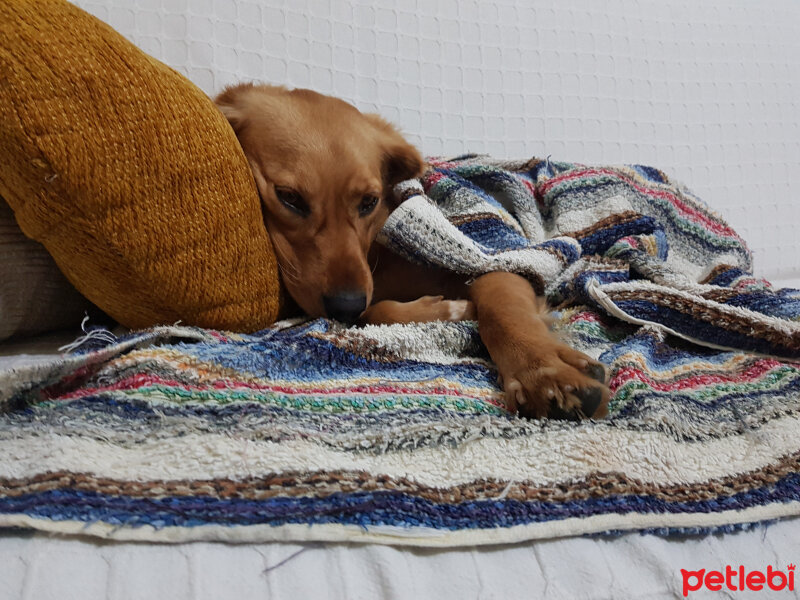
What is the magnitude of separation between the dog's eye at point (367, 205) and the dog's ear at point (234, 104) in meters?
0.32

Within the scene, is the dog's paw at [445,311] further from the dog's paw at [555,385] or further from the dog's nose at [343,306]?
the dog's paw at [555,385]

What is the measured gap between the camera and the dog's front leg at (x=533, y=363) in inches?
30.6

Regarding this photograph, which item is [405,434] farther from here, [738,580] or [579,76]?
[579,76]

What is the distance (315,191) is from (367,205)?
166 millimetres

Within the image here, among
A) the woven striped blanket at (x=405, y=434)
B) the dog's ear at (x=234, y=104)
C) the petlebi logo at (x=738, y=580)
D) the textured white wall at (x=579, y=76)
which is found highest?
the textured white wall at (x=579, y=76)

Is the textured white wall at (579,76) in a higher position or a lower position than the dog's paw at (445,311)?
higher

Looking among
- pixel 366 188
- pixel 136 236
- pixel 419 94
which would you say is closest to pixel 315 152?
pixel 366 188

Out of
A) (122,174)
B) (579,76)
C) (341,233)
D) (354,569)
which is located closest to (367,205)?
(341,233)

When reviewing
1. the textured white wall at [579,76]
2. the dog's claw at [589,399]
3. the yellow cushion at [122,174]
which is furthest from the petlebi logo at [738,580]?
the textured white wall at [579,76]

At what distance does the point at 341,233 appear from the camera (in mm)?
1245

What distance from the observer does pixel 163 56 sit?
5.35 ft

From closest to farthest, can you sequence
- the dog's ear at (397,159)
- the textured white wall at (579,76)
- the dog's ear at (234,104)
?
the dog's ear at (234,104) < the dog's ear at (397,159) < the textured white wall at (579,76)

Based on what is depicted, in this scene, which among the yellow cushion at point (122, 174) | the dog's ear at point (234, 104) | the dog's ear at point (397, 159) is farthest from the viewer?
the dog's ear at point (397, 159)

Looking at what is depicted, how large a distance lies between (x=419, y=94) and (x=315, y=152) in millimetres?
882
